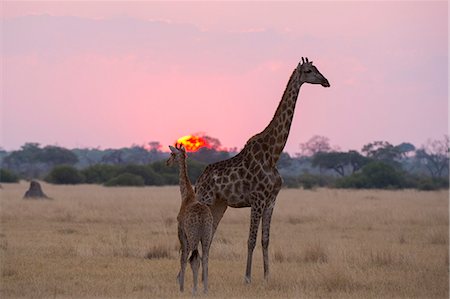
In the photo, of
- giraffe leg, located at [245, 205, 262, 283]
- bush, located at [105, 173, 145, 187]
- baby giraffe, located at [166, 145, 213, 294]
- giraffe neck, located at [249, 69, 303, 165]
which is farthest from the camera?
bush, located at [105, 173, 145, 187]

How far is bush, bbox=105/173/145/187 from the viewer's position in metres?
55.8

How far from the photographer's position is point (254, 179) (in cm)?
1145

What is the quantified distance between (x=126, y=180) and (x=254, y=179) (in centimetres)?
4570

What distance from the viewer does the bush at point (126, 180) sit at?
183ft

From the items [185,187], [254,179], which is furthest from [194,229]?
[254,179]

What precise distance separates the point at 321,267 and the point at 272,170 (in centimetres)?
228

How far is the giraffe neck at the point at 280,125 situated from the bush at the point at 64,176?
48.2 meters

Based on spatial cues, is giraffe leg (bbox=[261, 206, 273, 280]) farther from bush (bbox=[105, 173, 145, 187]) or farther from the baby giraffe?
bush (bbox=[105, 173, 145, 187])

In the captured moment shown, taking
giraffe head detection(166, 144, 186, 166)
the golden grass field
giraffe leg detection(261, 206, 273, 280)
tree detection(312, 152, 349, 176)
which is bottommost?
the golden grass field

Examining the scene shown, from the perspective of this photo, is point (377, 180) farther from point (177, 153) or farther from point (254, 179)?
point (177, 153)

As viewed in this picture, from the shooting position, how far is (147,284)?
10.9 meters

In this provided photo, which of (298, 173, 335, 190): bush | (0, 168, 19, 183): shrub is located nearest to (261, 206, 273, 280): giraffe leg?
(298, 173, 335, 190): bush

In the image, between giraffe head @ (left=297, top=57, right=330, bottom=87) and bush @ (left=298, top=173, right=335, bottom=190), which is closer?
giraffe head @ (left=297, top=57, right=330, bottom=87)

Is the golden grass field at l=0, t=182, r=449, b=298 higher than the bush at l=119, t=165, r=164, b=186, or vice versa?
the bush at l=119, t=165, r=164, b=186
